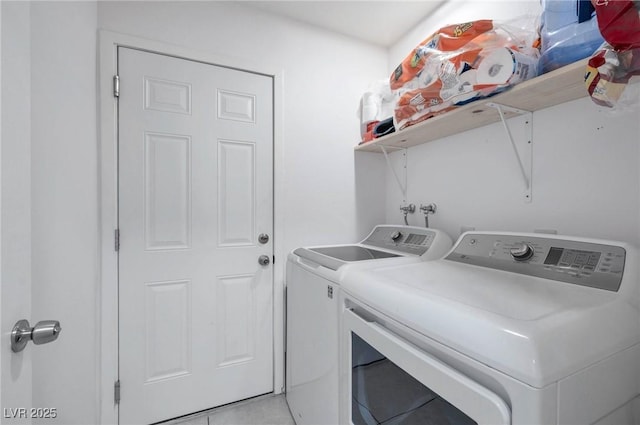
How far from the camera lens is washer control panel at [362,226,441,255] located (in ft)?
4.76

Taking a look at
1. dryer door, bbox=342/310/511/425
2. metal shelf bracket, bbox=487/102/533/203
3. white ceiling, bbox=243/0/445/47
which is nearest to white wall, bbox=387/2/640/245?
metal shelf bracket, bbox=487/102/533/203

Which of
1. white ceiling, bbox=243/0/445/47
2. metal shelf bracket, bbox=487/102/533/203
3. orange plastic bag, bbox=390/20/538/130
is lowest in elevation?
metal shelf bracket, bbox=487/102/533/203

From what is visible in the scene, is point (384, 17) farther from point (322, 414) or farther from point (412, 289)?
point (322, 414)

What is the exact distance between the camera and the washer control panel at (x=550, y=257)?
31.6 inches

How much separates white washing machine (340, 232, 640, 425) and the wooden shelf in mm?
544

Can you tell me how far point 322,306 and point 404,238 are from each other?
0.70 metres

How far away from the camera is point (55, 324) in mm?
614

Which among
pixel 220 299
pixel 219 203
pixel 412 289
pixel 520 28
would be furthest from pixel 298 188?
pixel 520 28

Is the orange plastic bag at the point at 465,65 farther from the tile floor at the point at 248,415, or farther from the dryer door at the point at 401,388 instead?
the tile floor at the point at 248,415

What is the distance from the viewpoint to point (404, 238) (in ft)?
5.35

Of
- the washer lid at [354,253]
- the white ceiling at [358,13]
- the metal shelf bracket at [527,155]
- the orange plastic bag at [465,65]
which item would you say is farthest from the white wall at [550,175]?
the washer lid at [354,253]

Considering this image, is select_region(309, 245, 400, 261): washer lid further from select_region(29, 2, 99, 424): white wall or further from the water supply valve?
select_region(29, 2, 99, 424): white wall

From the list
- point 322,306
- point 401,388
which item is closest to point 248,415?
point 322,306

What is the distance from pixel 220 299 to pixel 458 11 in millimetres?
2226
